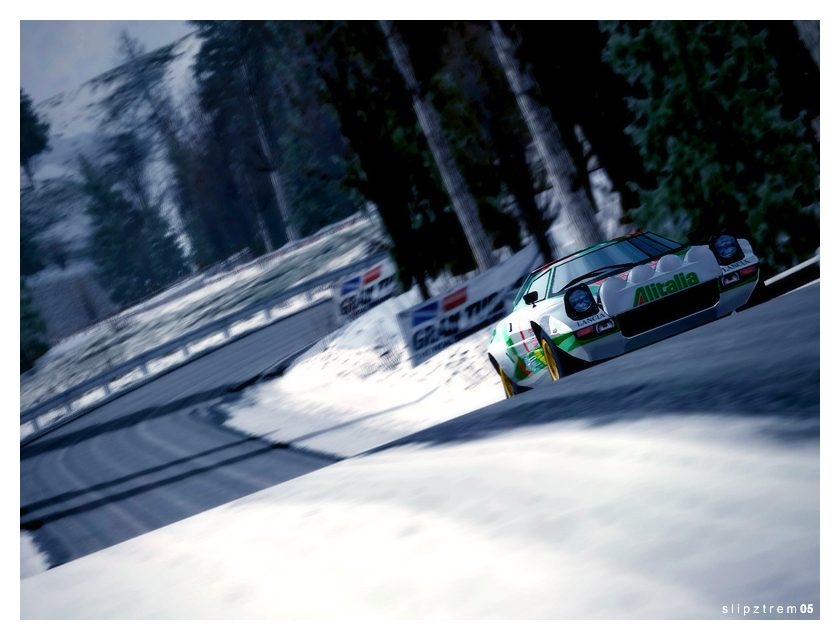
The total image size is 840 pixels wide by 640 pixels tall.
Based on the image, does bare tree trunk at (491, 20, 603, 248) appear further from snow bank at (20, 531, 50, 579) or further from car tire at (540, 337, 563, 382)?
snow bank at (20, 531, 50, 579)

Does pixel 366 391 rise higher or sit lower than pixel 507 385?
higher

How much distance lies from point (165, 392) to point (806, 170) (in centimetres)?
445

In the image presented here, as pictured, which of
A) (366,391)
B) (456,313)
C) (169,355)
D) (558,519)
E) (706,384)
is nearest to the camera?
(558,519)

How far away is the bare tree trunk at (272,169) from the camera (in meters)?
5.70

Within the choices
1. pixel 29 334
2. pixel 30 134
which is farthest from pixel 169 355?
pixel 30 134

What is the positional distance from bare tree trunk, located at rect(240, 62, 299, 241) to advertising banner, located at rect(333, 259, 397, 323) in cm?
46

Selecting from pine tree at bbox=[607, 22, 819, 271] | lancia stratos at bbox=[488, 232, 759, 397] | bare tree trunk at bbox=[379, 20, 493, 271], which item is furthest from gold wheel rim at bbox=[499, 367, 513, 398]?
pine tree at bbox=[607, 22, 819, 271]

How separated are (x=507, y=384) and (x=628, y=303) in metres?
0.92

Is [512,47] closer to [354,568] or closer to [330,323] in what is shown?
[330,323]

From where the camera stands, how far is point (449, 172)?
6590 millimetres

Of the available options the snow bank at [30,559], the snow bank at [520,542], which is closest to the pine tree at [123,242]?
the snow bank at [30,559]

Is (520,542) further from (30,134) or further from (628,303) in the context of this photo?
(30,134)
